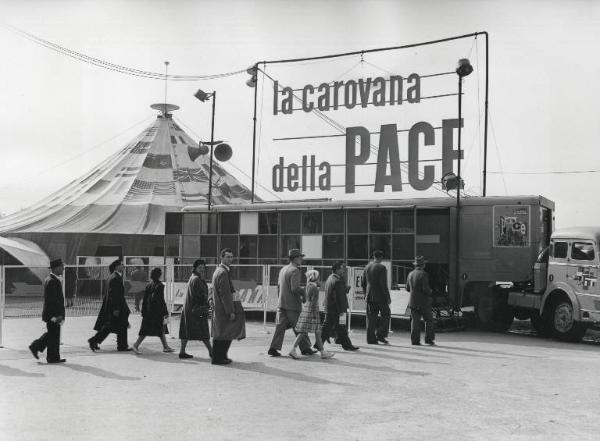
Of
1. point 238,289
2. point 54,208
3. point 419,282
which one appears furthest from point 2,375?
point 54,208

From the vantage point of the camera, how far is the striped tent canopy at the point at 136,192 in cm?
2920

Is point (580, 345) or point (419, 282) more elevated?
point (419, 282)

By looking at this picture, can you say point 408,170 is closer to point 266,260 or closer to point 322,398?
point 266,260

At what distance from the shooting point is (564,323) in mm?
14602

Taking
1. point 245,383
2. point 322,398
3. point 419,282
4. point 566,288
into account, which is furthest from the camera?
point 566,288

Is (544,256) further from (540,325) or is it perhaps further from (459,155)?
(459,155)

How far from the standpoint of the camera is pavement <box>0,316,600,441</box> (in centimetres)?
659

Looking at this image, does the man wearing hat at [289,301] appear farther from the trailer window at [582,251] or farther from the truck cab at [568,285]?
the trailer window at [582,251]

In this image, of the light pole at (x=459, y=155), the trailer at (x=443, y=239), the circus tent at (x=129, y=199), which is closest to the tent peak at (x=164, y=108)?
the circus tent at (x=129, y=199)

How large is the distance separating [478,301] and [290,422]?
10660mm

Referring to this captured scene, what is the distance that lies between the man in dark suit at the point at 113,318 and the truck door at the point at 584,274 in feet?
28.7

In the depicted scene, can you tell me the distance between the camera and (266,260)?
751 inches

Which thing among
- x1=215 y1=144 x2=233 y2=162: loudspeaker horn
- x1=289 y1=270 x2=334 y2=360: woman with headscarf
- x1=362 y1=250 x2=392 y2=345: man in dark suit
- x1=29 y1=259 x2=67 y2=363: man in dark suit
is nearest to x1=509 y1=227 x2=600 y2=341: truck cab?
x1=362 y1=250 x2=392 y2=345: man in dark suit

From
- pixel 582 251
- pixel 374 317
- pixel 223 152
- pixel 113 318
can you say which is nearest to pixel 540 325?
pixel 582 251
